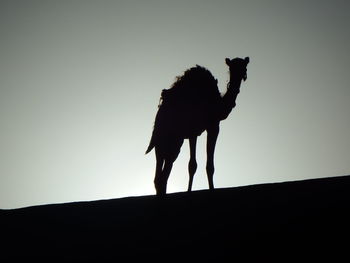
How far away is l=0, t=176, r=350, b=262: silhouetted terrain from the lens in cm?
344

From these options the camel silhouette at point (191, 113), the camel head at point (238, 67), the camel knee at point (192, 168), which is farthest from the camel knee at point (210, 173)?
the camel head at point (238, 67)

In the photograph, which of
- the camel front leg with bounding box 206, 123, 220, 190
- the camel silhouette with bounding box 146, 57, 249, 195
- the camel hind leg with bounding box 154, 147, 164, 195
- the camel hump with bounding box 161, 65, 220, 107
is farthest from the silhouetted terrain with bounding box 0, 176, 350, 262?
the camel hump with bounding box 161, 65, 220, 107

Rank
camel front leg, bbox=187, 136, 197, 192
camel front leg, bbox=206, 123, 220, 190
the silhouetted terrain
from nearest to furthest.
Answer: the silhouetted terrain → camel front leg, bbox=206, 123, 220, 190 → camel front leg, bbox=187, 136, 197, 192

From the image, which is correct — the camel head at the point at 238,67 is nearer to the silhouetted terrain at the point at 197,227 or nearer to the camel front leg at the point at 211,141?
the camel front leg at the point at 211,141

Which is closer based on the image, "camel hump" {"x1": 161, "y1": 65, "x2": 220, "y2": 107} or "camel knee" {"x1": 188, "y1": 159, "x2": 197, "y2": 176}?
"camel hump" {"x1": 161, "y1": 65, "x2": 220, "y2": 107}

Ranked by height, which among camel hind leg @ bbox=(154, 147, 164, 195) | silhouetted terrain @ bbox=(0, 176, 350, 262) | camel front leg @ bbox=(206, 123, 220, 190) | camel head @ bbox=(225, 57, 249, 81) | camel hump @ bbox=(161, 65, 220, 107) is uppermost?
camel head @ bbox=(225, 57, 249, 81)

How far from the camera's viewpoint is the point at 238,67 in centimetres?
761

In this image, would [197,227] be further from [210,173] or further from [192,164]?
[192,164]

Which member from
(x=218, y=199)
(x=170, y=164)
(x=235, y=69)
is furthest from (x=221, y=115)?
(x=218, y=199)

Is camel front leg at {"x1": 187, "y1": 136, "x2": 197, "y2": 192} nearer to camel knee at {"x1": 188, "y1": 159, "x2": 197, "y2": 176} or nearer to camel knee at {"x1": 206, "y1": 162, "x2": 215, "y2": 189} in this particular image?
camel knee at {"x1": 188, "y1": 159, "x2": 197, "y2": 176}

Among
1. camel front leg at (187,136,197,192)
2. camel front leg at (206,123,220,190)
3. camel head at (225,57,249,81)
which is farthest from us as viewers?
camel head at (225,57,249,81)

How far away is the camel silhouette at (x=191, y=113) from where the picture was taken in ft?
22.8

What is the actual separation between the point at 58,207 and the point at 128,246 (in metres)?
2.30

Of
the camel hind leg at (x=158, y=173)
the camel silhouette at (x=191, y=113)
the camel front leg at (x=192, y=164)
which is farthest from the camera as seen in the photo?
the camel front leg at (x=192, y=164)
